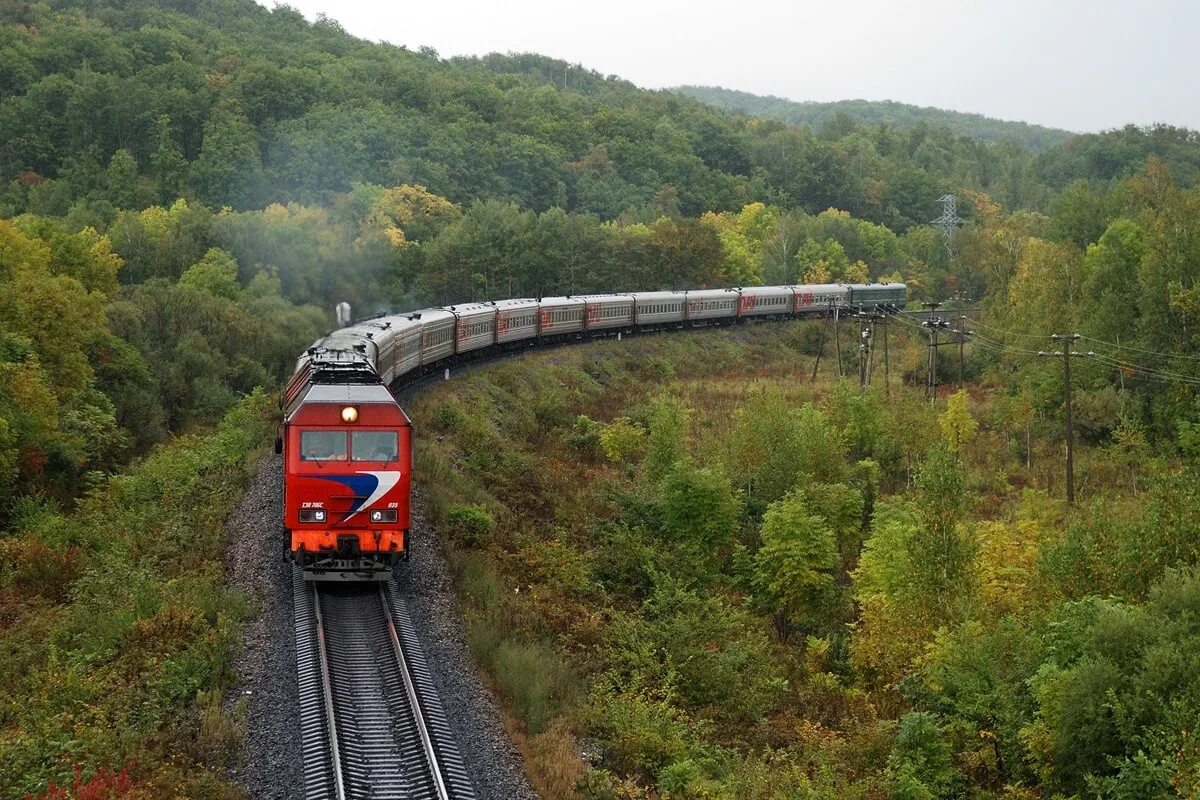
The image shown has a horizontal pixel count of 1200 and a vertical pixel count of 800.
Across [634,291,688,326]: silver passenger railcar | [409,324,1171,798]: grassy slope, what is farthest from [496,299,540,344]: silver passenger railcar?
[634,291,688,326]: silver passenger railcar

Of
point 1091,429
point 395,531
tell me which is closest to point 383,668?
point 395,531

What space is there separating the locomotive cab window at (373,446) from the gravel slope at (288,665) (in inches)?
93.3

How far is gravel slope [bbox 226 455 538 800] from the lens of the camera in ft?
48.5

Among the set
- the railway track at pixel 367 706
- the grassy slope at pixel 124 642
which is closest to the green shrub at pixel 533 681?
the railway track at pixel 367 706

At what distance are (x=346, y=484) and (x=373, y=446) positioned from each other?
0.80 metres

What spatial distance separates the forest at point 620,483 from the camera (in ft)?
53.2

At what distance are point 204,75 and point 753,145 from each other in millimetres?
82605

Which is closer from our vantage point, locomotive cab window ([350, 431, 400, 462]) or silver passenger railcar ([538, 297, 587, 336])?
locomotive cab window ([350, 431, 400, 462])

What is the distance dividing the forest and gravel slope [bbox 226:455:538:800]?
1.47ft

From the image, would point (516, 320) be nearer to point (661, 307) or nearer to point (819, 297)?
point (661, 307)

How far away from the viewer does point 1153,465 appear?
131 ft

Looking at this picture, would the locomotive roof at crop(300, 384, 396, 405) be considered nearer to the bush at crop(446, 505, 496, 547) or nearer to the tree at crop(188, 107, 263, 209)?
the bush at crop(446, 505, 496, 547)

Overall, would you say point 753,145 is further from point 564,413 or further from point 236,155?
point 564,413

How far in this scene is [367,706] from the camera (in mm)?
16500
